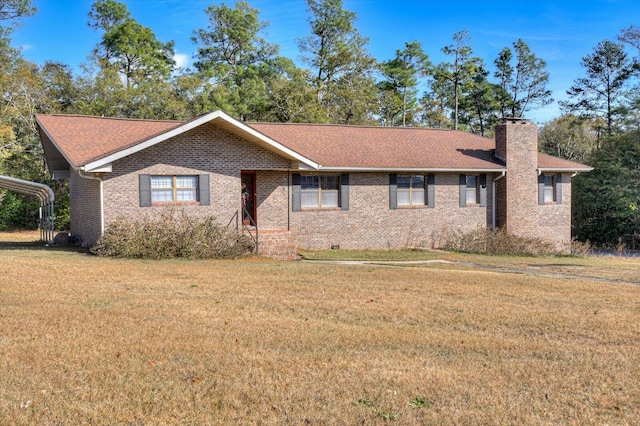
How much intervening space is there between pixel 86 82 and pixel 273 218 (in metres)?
20.2

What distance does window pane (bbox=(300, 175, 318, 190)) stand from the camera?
20755 millimetres

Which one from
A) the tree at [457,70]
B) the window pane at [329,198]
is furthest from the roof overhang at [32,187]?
the tree at [457,70]

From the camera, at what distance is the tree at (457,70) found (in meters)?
47.8

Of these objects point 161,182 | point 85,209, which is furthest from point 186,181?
point 85,209

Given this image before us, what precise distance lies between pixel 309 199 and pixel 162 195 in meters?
5.36

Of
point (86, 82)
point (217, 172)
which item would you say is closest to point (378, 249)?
point (217, 172)

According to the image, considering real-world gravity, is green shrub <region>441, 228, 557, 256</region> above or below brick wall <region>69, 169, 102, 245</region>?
below

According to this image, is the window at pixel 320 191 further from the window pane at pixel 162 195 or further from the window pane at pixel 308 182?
the window pane at pixel 162 195

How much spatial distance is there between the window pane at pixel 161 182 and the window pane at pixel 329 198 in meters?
5.69

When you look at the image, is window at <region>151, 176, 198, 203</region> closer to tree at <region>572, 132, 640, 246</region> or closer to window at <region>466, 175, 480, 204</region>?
window at <region>466, 175, 480, 204</region>

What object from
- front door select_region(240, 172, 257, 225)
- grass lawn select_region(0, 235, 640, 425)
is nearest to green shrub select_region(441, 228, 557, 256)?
front door select_region(240, 172, 257, 225)

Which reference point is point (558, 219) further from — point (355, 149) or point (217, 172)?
point (217, 172)

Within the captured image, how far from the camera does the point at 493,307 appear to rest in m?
9.46

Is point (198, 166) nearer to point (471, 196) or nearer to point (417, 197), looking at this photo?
point (417, 197)
